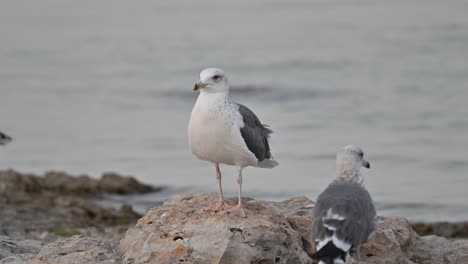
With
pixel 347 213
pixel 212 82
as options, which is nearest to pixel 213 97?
pixel 212 82

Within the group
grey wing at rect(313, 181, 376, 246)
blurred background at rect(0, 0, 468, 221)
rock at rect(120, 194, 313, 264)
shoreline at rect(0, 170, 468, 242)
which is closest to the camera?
grey wing at rect(313, 181, 376, 246)

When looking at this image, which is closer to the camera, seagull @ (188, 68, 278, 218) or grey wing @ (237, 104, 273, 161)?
seagull @ (188, 68, 278, 218)

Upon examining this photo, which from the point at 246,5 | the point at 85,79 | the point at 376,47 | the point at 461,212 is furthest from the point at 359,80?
the point at 246,5

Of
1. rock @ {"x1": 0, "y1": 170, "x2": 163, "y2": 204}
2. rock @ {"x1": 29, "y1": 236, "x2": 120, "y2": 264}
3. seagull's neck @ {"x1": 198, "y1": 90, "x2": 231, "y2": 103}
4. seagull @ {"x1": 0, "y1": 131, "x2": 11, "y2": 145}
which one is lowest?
rock @ {"x1": 29, "y1": 236, "x2": 120, "y2": 264}

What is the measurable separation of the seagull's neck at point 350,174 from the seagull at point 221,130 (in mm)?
760

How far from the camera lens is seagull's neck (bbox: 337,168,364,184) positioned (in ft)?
23.4

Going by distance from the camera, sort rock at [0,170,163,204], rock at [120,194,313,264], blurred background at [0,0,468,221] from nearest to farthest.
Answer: rock at [120,194,313,264] → rock at [0,170,163,204] → blurred background at [0,0,468,221]

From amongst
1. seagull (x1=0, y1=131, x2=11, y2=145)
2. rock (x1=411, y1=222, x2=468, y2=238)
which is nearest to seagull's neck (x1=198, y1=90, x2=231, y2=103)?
rock (x1=411, y1=222, x2=468, y2=238)

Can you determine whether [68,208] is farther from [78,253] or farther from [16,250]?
[78,253]

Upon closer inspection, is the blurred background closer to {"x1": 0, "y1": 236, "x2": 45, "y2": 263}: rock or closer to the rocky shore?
the rocky shore

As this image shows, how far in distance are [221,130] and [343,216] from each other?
1372 mm

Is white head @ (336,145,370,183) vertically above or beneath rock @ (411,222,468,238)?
above

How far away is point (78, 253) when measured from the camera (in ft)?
24.1

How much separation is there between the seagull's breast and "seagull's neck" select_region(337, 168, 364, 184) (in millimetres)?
849
